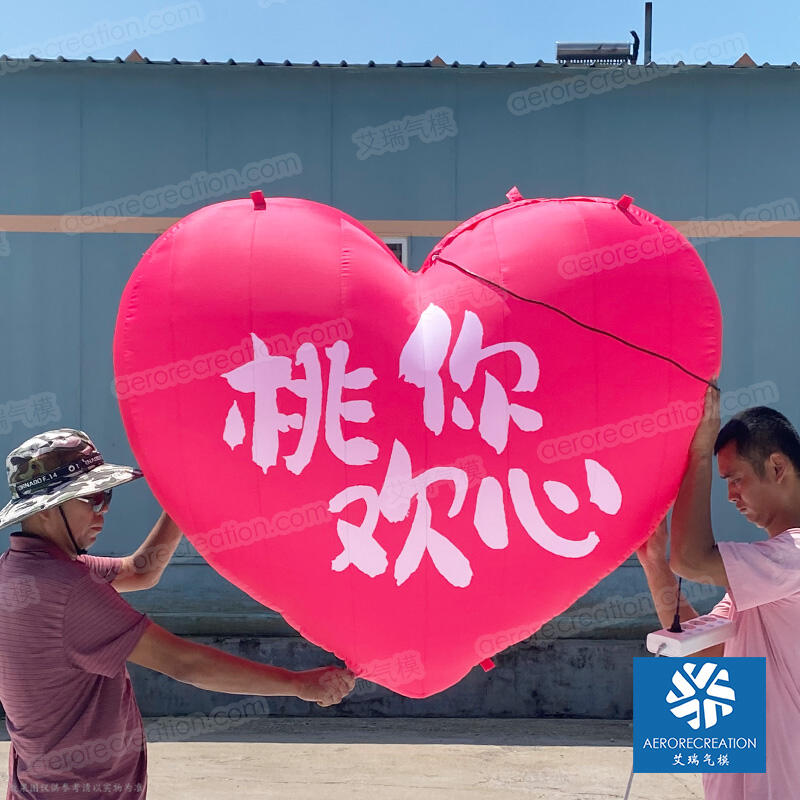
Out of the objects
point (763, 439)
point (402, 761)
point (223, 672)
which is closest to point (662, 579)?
point (763, 439)

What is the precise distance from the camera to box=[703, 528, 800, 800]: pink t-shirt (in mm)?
1627

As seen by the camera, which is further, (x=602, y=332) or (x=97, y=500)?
(x=97, y=500)

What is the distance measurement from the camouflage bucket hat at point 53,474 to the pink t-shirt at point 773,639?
1.15m

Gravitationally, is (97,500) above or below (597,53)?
below

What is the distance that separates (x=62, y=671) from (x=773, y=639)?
1309mm

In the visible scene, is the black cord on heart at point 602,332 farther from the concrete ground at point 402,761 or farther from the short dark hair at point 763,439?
the concrete ground at point 402,761

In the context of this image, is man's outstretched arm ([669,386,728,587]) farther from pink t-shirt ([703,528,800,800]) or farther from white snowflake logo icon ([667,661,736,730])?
white snowflake logo icon ([667,661,736,730])

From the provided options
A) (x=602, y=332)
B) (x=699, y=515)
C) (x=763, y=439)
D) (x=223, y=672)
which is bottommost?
(x=223, y=672)

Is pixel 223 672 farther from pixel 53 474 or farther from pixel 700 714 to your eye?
pixel 700 714

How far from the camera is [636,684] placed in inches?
75.0

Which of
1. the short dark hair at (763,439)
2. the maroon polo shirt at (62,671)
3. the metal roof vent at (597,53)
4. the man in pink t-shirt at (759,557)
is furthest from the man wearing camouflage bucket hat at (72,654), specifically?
the metal roof vent at (597,53)

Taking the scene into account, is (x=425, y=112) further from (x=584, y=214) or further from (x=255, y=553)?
(x=255, y=553)

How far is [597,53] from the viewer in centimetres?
542

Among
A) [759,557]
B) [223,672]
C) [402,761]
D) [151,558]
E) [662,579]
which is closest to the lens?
[759,557]
